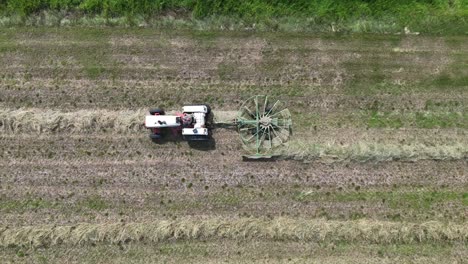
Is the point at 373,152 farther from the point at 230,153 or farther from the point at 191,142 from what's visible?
the point at 191,142

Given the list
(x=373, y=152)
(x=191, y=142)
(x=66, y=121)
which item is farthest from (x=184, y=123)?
(x=373, y=152)

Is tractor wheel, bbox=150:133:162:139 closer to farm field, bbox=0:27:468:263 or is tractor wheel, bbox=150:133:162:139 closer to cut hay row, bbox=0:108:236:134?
farm field, bbox=0:27:468:263

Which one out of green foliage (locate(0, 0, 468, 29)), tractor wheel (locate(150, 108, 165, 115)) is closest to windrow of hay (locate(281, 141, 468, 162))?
tractor wheel (locate(150, 108, 165, 115))

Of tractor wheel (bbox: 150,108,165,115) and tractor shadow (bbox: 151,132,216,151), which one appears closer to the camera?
tractor wheel (bbox: 150,108,165,115)

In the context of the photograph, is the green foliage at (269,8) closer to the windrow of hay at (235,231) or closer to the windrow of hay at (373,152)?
the windrow of hay at (373,152)

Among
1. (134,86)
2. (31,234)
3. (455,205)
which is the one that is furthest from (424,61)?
(31,234)

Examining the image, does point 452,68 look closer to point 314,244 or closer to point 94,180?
point 314,244

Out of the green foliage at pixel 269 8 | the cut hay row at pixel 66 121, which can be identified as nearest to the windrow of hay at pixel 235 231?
the cut hay row at pixel 66 121
